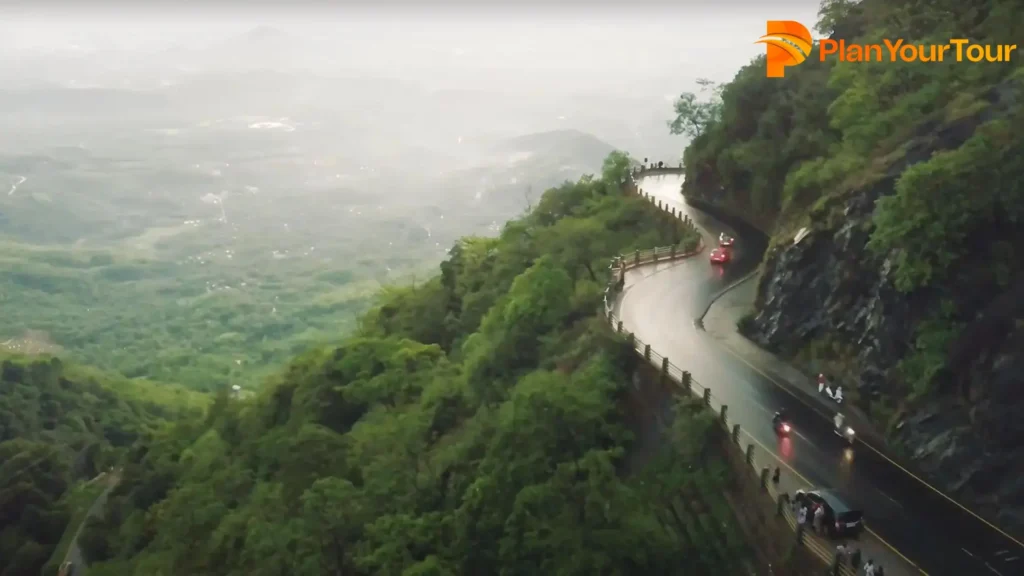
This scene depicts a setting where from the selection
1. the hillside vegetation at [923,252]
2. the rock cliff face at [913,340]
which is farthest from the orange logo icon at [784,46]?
the rock cliff face at [913,340]

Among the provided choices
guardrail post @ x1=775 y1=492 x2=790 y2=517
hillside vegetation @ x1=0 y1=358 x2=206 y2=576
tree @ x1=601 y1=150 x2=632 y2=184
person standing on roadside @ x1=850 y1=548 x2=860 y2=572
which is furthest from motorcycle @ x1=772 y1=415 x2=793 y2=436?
hillside vegetation @ x1=0 y1=358 x2=206 y2=576

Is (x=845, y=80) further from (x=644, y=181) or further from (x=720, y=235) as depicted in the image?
(x=644, y=181)

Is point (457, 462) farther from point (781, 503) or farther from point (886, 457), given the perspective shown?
point (886, 457)

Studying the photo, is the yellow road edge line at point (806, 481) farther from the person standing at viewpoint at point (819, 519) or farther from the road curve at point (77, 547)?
the road curve at point (77, 547)

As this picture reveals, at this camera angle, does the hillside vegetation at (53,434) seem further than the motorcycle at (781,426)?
Yes

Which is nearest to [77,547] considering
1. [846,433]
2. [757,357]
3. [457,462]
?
[457,462]

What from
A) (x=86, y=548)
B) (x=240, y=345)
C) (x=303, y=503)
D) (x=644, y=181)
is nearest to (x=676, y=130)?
(x=644, y=181)

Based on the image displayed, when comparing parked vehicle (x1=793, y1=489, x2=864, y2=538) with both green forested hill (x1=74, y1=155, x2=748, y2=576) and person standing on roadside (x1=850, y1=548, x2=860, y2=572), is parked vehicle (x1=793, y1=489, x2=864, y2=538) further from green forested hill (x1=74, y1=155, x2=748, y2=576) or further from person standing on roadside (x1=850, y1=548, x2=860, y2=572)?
green forested hill (x1=74, y1=155, x2=748, y2=576)
